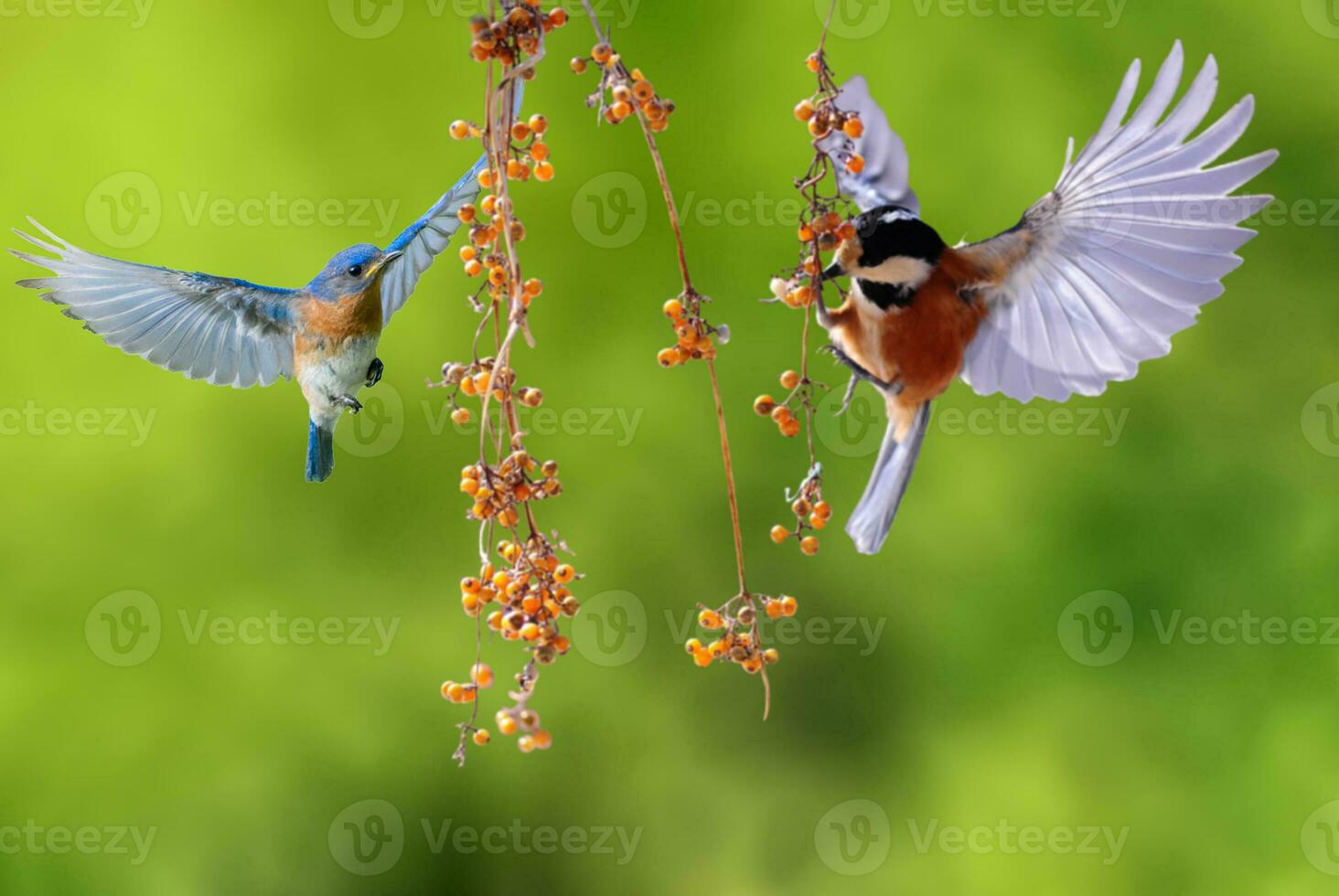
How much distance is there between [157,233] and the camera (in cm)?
336

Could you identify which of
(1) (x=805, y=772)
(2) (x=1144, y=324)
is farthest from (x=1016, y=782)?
(2) (x=1144, y=324)

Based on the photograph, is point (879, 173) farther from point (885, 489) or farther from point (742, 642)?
point (742, 642)

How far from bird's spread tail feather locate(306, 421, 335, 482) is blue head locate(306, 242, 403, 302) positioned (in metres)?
0.16

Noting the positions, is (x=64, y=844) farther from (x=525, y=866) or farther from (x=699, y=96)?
(x=699, y=96)

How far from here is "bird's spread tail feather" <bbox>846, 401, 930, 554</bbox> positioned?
1591 millimetres

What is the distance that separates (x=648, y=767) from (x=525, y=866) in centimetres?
44

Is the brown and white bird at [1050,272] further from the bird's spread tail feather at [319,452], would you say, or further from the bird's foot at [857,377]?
the bird's spread tail feather at [319,452]

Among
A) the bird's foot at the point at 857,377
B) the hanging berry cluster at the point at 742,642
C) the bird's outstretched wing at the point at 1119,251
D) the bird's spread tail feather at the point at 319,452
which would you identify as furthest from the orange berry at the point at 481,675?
the bird's outstretched wing at the point at 1119,251

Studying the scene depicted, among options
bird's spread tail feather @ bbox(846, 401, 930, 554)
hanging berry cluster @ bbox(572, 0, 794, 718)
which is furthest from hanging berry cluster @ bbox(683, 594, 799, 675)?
bird's spread tail feather @ bbox(846, 401, 930, 554)

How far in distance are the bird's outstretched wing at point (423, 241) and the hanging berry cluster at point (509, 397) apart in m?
0.09

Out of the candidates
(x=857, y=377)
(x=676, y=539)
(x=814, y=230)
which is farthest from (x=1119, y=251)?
(x=676, y=539)

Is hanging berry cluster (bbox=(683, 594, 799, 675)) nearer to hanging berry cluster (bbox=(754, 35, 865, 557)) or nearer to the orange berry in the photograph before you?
hanging berry cluster (bbox=(754, 35, 865, 557))

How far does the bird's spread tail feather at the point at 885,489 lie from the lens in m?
1.59

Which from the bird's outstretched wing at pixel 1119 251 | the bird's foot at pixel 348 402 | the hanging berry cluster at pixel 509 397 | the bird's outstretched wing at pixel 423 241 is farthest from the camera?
the bird's foot at pixel 348 402
